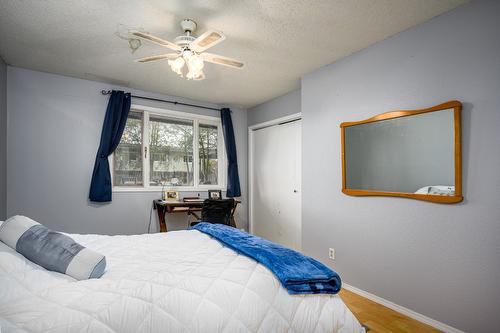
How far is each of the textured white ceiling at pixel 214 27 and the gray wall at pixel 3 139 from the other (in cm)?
21

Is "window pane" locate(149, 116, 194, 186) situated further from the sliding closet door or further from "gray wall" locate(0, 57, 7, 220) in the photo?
"gray wall" locate(0, 57, 7, 220)

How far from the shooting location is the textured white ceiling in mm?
1945

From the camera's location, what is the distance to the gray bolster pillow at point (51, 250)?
124 cm

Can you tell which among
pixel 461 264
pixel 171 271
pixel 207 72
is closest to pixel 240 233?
pixel 171 271

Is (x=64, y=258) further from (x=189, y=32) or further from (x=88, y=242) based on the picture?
(x=189, y=32)

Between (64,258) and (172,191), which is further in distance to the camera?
(172,191)

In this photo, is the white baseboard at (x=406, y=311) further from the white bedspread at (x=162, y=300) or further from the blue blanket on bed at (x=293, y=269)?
the blue blanket on bed at (x=293, y=269)

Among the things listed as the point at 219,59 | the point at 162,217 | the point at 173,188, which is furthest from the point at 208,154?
the point at 219,59

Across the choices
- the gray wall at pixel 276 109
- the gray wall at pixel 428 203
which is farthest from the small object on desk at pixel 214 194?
the gray wall at pixel 428 203

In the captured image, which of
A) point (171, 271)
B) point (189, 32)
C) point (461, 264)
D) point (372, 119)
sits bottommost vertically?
point (461, 264)

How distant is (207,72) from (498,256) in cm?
314

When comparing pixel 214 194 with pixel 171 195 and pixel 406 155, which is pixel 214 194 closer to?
pixel 171 195

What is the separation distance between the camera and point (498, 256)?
1.73 m

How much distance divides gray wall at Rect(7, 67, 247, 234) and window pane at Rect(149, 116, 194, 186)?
1.92 ft
